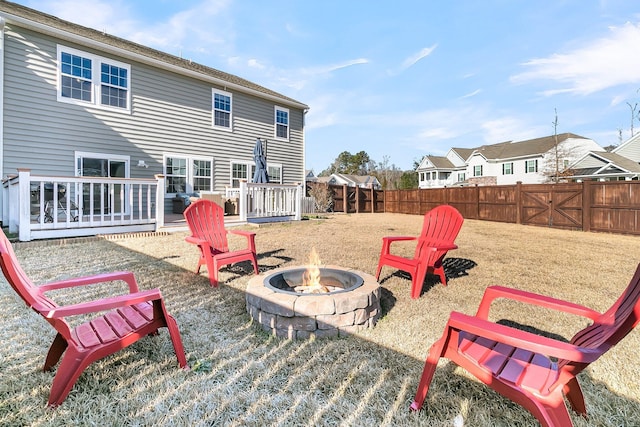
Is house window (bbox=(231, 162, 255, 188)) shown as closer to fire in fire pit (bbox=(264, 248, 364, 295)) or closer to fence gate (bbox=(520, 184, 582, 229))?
fire in fire pit (bbox=(264, 248, 364, 295))

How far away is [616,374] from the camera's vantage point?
82.5 inches

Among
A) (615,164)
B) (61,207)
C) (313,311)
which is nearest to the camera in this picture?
(313,311)

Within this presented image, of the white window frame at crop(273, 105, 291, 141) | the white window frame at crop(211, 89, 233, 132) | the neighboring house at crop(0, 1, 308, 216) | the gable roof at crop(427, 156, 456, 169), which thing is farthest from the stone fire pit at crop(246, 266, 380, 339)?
the gable roof at crop(427, 156, 456, 169)

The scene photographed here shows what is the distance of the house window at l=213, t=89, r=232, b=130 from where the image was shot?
1258 cm

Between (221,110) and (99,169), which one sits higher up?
(221,110)

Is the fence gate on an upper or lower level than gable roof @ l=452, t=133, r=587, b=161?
lower

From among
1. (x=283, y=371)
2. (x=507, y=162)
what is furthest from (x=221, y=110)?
(x=507, y=162)

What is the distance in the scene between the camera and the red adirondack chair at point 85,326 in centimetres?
164

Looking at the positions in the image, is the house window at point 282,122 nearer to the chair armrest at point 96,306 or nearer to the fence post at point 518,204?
the fence post at point 518,204

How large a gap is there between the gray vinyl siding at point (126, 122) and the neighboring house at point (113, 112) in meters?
0.03

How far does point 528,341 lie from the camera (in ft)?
4.38

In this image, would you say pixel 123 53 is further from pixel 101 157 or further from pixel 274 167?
pixel 274 167

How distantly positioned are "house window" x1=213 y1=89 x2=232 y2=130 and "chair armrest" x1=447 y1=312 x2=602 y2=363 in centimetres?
1286

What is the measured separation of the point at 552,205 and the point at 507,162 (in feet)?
79.1
